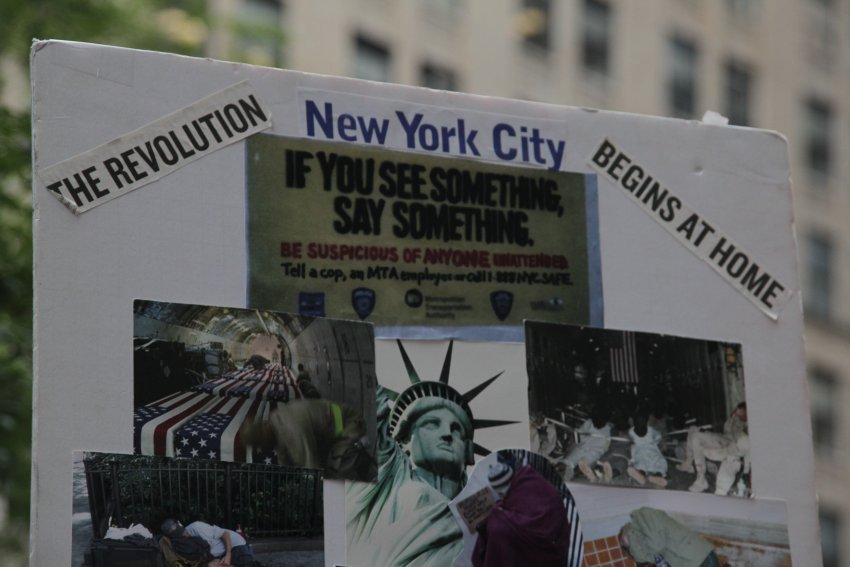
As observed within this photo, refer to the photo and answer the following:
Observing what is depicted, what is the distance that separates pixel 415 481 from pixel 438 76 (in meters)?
25.0

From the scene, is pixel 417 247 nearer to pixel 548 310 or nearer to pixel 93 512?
pixel 548 310

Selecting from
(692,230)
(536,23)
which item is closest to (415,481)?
(692,230)

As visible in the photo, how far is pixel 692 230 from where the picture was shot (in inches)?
182

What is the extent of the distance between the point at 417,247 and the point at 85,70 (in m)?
0.99

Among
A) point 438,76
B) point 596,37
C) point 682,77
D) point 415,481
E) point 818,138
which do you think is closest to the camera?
point 415,481

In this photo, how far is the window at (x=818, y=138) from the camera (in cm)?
3484

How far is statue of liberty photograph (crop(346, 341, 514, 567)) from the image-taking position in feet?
13.0

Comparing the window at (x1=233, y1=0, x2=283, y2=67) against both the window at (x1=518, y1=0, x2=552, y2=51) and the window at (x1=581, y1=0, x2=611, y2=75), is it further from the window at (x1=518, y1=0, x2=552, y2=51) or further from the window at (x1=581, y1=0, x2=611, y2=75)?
the window at (x1=581, y1=0, x2=611, y2=75)

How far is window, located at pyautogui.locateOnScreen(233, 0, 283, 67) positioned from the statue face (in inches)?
237

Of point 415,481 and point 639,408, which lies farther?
point 639,408

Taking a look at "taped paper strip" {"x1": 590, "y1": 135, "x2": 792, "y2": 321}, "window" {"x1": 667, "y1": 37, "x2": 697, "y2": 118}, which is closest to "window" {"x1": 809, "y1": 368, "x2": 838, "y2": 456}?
"window" {"x1": 667, "y1": 37, "x2": 697, "y2": 118}

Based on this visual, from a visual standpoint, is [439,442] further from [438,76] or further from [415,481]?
[438,76]

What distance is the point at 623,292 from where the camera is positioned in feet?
14.5

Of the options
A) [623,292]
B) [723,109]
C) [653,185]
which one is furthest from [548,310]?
[723,109]
